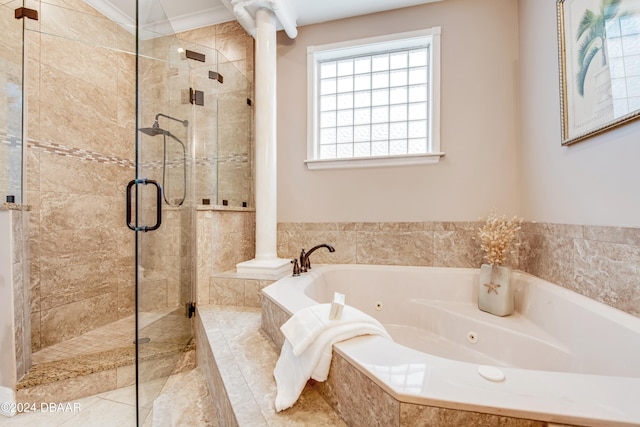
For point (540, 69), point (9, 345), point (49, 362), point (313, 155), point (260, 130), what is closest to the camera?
point (9, 345)

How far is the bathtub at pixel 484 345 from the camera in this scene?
1.91 ft

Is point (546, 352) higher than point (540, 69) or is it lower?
lower

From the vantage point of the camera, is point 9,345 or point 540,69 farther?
point 540,69

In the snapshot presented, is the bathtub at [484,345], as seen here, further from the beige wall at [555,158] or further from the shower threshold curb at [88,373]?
the shower threshold curb at [88,373]

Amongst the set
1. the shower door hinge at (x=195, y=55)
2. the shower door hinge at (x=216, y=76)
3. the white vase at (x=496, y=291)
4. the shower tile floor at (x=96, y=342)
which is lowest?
the shower tile floor at (x=96, y=342)

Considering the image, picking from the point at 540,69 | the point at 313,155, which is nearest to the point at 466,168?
the point at 540,69

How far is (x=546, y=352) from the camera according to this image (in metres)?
1.28

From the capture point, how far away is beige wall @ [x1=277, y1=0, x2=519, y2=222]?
6.57ft

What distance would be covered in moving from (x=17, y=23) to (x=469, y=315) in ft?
11.1

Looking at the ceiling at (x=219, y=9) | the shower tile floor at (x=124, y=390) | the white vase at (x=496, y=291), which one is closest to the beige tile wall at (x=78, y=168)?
the ceiling at (x=219, y=9)

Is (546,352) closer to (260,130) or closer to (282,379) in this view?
(282,379)

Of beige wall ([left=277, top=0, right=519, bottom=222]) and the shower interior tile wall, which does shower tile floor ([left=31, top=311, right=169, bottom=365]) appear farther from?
beige wall ([left=277, top=0, right=519, bottom=222])

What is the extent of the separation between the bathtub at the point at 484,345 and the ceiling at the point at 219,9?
2.09 meters

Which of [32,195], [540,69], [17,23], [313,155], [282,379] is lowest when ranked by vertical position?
[282,379]
